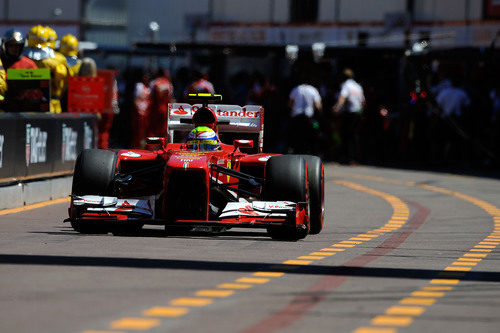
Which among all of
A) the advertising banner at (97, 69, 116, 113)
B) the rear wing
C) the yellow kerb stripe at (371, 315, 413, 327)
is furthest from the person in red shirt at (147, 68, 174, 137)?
the yellow kerb stripe at (371, 315, 413, 327)

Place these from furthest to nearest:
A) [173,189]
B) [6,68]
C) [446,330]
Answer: [6,68], [173,189], [446,330]

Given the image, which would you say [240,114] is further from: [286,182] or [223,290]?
[223,290]

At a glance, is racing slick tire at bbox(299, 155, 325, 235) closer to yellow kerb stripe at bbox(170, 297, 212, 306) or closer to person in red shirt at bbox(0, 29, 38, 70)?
yellow kerb stripe at bbox(170, 297, 212, 306)

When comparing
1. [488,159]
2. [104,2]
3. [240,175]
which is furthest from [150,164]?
[104,2]

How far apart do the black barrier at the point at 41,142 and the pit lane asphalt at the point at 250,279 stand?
2.99 feet

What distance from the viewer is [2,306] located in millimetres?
7363

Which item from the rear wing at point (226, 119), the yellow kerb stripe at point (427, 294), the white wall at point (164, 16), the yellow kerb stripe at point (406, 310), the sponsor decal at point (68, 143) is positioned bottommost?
the yellow kerb stripe at point (427, 294)

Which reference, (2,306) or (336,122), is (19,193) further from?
(336,122)

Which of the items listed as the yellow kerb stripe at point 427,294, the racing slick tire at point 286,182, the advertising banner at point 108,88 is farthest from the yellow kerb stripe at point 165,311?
the advertising banner at point 108,88

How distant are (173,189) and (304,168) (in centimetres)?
122

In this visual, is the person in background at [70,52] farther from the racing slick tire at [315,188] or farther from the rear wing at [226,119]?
the racing slick tire at [315,188]

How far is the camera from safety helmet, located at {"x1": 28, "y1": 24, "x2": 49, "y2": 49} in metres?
17.9

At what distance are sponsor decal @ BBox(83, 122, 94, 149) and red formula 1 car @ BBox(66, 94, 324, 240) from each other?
17.9 feet

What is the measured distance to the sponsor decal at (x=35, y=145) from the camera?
609 inches
